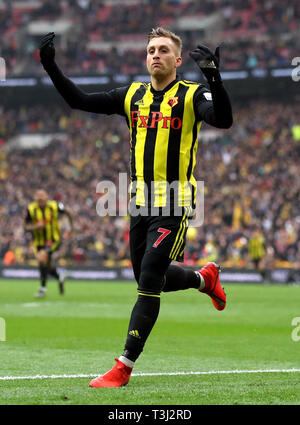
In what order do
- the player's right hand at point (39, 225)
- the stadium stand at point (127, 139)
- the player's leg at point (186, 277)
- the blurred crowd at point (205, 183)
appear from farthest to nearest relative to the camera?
the stadium stand at point (127, 139) → the blurred crowd at point (205, 183) → the player's right hand at point (39, 225) → the player's leg at point (186, 277)

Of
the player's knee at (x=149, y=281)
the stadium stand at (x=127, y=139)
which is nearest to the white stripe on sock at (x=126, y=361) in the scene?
the player's knee at (x=149, y=281)

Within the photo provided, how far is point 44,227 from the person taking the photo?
16953 millimetres

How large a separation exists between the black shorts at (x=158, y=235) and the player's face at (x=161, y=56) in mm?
1038

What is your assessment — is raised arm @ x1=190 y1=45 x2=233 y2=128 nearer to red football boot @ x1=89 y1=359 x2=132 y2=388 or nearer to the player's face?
the player's face

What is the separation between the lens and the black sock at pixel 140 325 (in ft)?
18.9

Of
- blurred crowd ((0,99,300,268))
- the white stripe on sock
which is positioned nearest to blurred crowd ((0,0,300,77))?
blurred crowd ((0,99,300,268))

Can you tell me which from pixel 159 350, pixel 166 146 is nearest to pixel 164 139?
pixel 166 146

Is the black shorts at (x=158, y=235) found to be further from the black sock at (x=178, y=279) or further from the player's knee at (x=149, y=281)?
the black sock at (x=178, y=279)

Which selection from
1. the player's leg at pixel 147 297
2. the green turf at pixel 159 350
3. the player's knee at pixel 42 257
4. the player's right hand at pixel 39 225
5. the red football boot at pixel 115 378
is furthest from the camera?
the player's knee at pixel 42 257

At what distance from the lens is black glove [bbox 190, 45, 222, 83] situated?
5246 mm

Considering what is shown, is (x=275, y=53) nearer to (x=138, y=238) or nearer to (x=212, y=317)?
(x=212, y=317)

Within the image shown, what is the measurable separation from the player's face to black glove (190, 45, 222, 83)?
81cm

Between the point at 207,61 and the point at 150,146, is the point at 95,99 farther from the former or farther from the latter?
the point at 207,61

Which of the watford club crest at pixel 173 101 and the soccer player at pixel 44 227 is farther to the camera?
the soccer player at pixel 44 227
